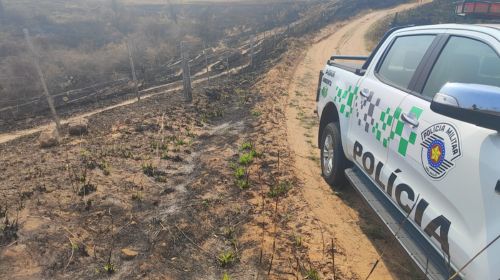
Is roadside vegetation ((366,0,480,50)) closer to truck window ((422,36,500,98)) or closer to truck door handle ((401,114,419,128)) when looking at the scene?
truck window ((422,36,500,98))

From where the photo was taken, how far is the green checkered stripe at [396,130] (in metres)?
3.23

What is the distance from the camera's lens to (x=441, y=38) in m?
3.42

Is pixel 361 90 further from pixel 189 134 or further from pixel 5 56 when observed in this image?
pixel 5 56

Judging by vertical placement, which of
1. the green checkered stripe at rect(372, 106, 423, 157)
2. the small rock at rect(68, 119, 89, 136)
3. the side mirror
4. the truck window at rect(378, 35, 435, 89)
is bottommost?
the small rock at rect(68, 119, 89, 136)

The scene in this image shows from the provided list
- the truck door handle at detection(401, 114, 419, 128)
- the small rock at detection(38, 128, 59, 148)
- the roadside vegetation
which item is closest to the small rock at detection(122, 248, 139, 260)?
the truck door handle at detection(401, 114, 419, 128)

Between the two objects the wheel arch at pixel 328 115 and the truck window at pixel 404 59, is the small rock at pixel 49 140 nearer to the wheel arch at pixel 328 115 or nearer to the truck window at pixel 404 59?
the wheel arch at pixel 328 115

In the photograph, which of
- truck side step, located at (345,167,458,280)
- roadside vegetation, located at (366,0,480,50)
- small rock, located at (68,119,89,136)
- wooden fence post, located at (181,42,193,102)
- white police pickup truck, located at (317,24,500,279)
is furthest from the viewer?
roadside vegetation, located at (366,0,480,50)

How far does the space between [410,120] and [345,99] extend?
70.6 inches

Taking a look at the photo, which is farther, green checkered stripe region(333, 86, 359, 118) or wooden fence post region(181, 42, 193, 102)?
wooden fence post region(181, 42, 193, 102)

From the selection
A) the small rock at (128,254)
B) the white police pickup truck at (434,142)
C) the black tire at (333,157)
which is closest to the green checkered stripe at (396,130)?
the white police pickup truck at (434,142)

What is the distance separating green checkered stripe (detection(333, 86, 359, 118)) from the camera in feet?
15.5

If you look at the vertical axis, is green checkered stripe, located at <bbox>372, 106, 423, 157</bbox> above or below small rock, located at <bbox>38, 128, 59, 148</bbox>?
above

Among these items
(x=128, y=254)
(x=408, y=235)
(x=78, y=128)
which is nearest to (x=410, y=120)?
(x=408, y=235)

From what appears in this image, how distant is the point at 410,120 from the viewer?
3.24 meters
